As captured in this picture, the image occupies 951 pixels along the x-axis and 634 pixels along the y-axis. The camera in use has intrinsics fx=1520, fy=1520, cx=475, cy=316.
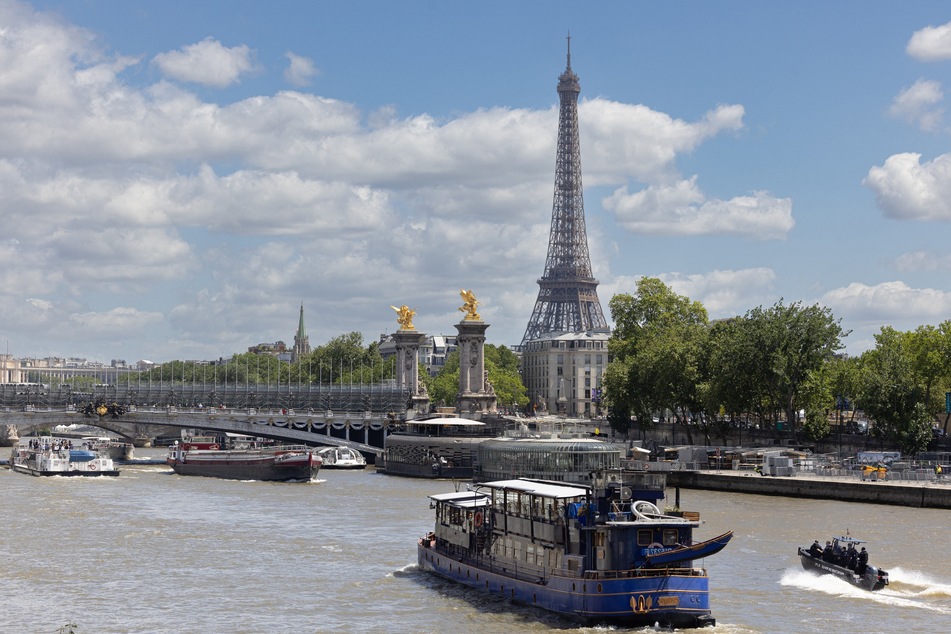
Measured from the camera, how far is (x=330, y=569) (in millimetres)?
48250

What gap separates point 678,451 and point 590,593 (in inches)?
2075

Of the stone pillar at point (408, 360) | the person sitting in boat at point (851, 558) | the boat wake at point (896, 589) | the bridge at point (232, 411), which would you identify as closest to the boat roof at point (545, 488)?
the boat wake at point (896, 589)

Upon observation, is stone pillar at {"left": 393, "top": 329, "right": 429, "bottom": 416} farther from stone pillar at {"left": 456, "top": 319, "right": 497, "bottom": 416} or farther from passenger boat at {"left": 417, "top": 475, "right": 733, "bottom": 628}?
passenger boat at {"left": 417, "top": 475, "right": 733, "bottom": 628}

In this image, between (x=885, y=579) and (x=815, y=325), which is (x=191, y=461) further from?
(x=885, y=579)

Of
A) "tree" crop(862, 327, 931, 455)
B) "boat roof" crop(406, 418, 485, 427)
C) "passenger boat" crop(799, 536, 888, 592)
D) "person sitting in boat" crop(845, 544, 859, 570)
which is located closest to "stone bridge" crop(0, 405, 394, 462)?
"boat roof" crop(406, 418, 485, 427)

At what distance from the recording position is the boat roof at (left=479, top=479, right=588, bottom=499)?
3975cm

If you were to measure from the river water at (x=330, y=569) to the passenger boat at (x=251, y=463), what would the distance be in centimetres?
1420

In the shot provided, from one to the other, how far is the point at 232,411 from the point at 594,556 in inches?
3521

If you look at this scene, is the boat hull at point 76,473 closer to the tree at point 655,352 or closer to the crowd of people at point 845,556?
the tree at point 655,352

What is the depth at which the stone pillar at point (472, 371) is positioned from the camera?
115125 millimetres

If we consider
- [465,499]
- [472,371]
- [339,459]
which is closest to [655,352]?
[472,371]

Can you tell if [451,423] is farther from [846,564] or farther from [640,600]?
[640,600]

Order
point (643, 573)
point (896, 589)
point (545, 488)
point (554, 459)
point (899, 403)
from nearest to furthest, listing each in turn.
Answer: point (643, 573) < point (545, 488) < point (896, 589) < point (554, 459) < point (899, 403)

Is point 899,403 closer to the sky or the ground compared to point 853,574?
closer to the sky
